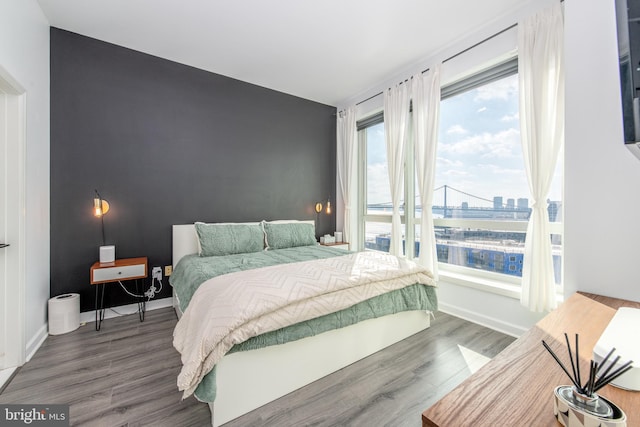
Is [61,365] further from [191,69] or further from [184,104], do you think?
[191,69]

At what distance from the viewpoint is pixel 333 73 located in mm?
3441

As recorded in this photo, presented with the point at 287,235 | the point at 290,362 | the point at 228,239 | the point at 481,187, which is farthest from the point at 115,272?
the point at 481,187

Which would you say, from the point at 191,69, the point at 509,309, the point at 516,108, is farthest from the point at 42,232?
the point at 516,108

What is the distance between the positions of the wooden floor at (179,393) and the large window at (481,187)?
82 centimetres

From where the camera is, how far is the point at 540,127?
2.15 meters

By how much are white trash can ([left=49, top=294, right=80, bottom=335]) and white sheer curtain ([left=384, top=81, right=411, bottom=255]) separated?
3.44 meters

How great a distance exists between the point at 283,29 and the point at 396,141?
181cm

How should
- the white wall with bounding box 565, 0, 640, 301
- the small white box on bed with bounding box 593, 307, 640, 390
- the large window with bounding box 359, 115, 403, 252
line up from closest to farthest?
1. the small white box on bed with bounding box 593, 307, 640, 390
2. the white wall with bounding box 565, 0, 640, 301
3. the large window with bounding box 359, 115, 403, 252

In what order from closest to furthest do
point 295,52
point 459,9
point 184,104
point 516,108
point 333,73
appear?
point 459,9 → point 516,108 → point 295,52 → point 184,104 → point 333,73

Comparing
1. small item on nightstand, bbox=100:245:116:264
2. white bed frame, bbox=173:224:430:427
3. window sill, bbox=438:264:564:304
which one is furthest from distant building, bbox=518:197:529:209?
small item on nightstand, bbox=100:245:116:264

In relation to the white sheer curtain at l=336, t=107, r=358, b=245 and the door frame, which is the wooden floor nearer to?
the door frame

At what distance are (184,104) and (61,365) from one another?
9.18 feet

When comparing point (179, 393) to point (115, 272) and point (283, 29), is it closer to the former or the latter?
point (115, 272)

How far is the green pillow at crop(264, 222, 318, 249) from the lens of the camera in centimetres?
338
